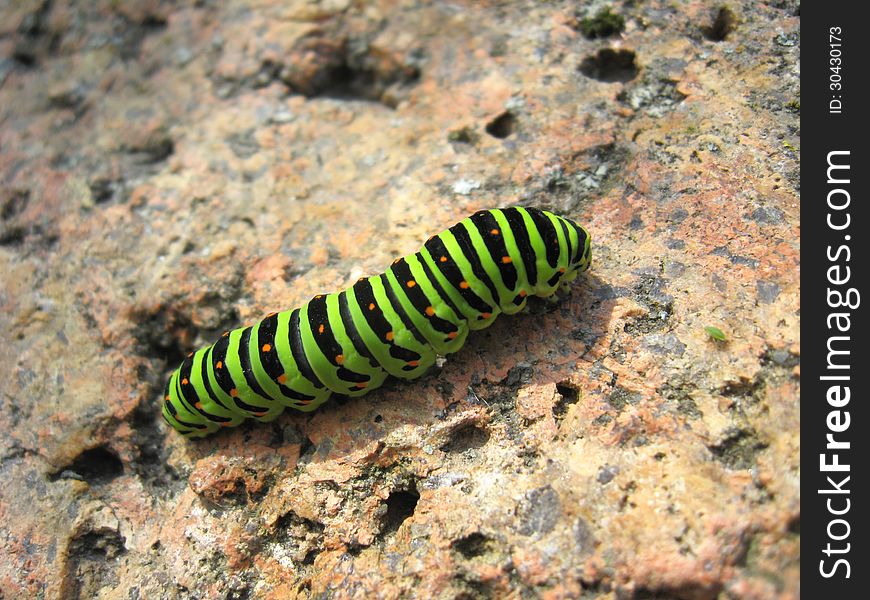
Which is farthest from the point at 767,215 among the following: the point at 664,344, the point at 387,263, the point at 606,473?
the point at 387,263

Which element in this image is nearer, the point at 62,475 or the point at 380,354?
the point at 380,354

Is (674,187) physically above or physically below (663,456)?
above

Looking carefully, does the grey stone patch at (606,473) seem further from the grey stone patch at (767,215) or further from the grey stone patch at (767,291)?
the grey stone patch at (767,215)

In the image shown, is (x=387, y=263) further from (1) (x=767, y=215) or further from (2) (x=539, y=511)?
(1) (x=767, y=215)

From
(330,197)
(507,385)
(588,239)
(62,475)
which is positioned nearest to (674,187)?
(588,239)
